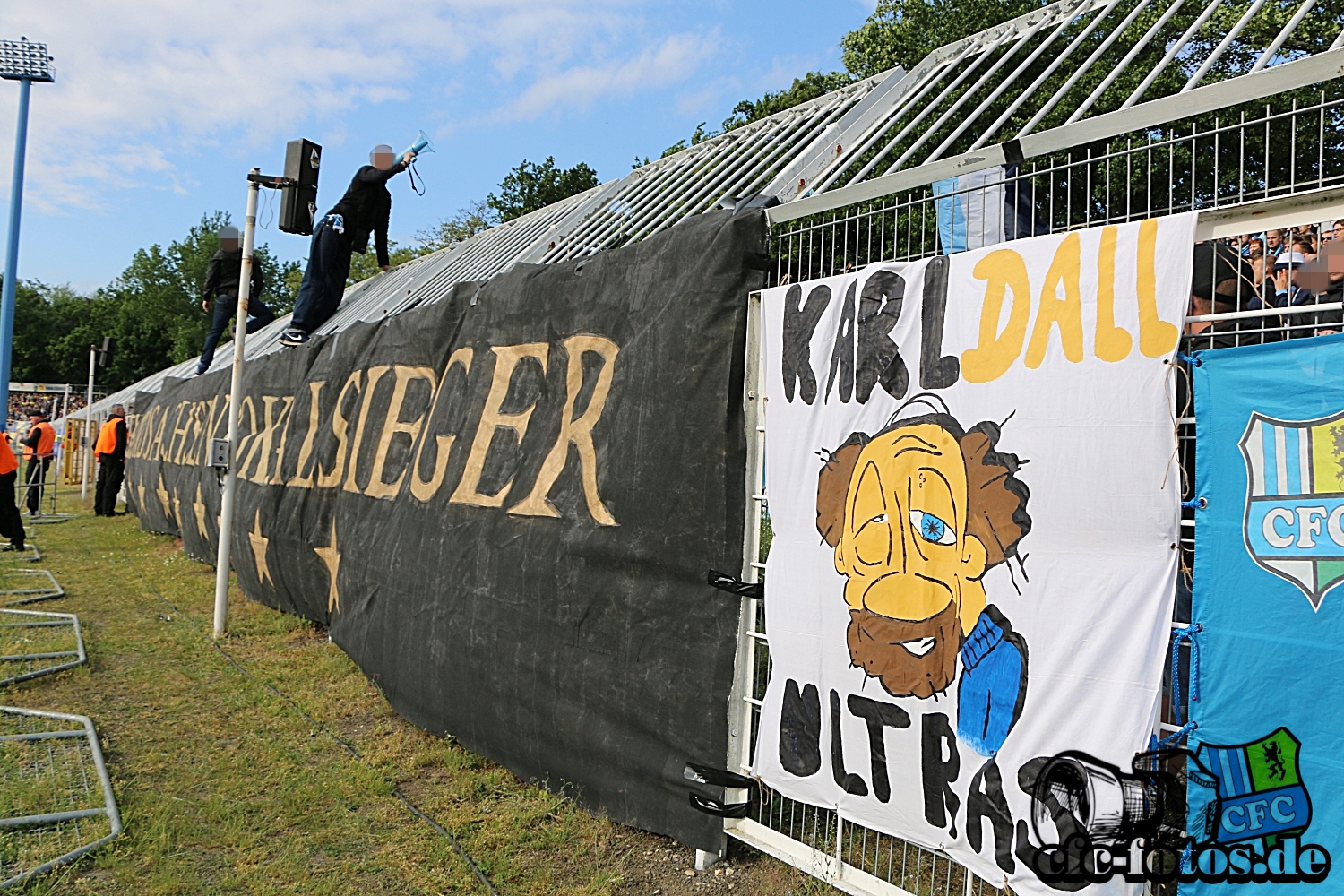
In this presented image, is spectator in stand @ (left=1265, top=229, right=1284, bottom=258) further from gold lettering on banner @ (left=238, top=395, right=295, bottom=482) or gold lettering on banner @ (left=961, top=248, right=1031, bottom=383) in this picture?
gold lettering on banner @ (left=238, top=395, right=295, bottom=482)

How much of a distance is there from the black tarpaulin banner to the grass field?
0.57 ft

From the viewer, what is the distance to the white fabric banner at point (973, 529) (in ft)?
8.09

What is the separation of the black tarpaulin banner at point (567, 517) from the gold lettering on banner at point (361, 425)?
3 centimetres

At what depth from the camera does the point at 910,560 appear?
9.79 feet

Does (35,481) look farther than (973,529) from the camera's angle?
Yes

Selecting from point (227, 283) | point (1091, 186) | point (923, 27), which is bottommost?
point (1091, 186)

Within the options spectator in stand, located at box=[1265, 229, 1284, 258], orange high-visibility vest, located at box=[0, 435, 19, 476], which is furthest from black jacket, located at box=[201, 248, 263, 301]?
spectator in stand, located at box=[1265, 229, 1284, 258]

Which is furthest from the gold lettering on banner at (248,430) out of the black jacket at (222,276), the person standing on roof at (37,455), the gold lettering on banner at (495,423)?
the person standing on roof at (37,455)

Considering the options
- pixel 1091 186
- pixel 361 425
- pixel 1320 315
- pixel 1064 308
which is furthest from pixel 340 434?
pixel 1320 315

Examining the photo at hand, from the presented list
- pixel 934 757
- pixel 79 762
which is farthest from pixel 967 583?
pixel 79 762

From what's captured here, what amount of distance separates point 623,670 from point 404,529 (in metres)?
2.36

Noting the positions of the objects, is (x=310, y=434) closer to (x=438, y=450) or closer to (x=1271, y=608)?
(x=438, y=450)

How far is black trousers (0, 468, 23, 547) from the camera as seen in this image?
11.4 m

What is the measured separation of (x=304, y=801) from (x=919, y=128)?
5420 millimetres
